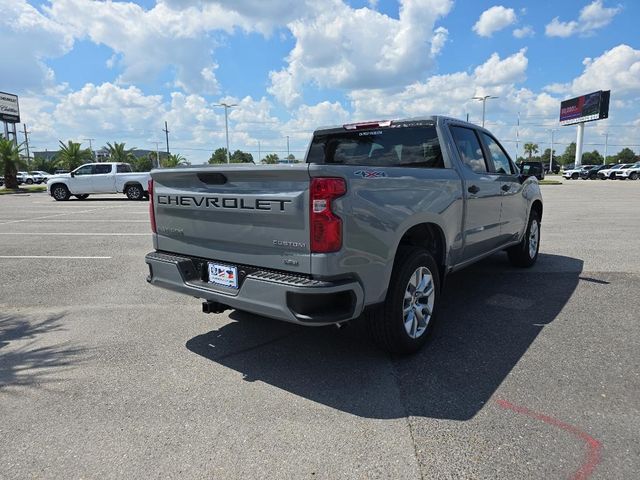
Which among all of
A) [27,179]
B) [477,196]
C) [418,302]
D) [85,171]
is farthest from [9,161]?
[418,302]

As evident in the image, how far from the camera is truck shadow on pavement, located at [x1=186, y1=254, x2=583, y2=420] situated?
3.07m

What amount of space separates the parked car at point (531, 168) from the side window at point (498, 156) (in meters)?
0.44

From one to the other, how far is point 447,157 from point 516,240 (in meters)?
2.31

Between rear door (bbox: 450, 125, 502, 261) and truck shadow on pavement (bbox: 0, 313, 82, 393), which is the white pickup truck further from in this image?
rear door (bbox: 450, 125, 502, 261)

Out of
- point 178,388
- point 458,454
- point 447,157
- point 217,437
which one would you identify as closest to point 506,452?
point 458,454

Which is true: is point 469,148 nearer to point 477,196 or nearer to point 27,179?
point 477,196

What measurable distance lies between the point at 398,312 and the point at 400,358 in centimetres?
47

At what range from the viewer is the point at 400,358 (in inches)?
145

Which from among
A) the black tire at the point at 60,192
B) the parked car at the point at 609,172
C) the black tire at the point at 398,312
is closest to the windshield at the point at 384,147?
the black tire at the point at 398,312

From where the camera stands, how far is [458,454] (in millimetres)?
2490

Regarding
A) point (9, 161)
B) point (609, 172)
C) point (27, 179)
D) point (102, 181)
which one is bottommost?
point (27, 179)

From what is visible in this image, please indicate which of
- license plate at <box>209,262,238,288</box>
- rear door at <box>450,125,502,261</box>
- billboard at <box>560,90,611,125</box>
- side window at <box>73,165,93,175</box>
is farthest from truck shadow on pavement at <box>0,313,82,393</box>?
billboard at <box>560,90,611,125</box>

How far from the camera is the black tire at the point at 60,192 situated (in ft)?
74.9

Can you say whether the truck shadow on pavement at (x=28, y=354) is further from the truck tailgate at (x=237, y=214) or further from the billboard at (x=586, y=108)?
the billboard at (x=586, y=108)
